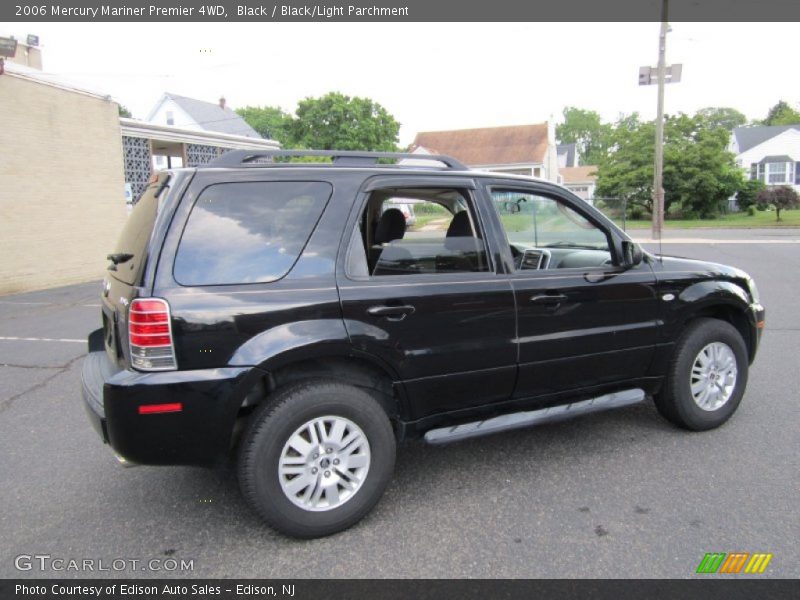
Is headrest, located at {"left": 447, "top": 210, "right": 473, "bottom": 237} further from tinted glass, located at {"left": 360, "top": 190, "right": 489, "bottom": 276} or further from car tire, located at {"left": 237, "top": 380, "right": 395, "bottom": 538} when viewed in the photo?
car tire, located at {"left": 237, "top": 380, "right": 395, "bottom": 538}

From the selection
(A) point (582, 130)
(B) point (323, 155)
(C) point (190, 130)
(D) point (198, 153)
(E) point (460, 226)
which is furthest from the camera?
(A) point (582, 130)

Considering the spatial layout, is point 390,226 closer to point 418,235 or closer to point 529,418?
point 418,235

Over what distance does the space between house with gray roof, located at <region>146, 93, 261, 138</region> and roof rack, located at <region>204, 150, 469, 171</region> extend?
124ft

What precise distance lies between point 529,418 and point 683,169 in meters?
37.4

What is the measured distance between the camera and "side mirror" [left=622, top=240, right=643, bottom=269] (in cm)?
385

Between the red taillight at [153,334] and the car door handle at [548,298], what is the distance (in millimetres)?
2006

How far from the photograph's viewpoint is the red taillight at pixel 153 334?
2689mm

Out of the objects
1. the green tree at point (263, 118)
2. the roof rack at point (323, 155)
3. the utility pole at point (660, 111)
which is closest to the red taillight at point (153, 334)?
the roof rack at point (323, 155)

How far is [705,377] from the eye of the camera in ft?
13.5

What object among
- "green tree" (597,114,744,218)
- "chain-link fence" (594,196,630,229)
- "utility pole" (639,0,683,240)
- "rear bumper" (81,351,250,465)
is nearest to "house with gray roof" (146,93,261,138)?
"green tree" (597,114,744,218)

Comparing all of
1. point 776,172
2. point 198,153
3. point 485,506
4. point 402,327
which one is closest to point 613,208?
point 402,327

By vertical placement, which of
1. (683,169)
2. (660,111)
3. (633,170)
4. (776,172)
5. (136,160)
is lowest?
(136,160)
